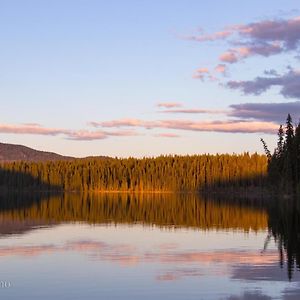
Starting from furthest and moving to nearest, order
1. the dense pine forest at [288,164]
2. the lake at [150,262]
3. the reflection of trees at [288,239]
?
the dense pine forest at [288,164] → the reflection of trees at [288,239] → the lake at [150,262]

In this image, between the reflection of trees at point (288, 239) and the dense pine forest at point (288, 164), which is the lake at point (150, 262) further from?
the dense pine forest at point (288, 164)

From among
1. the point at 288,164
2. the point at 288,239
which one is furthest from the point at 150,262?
the point at 288,164

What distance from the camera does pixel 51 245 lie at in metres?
41.7

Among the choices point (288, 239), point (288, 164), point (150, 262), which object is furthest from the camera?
point (288, 164)

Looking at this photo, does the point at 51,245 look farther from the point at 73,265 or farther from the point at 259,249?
the point at 259,249

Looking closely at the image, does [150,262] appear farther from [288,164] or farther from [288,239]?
[288,164]

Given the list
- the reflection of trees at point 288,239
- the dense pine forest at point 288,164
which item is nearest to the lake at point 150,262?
the reflection of trees at point 288,239

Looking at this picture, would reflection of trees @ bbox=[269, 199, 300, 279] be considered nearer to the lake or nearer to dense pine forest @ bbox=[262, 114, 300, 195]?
the lake

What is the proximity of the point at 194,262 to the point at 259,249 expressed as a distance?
6.91 m

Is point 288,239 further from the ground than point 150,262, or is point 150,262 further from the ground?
point 288,239

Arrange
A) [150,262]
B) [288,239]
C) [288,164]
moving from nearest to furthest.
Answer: [150,262] → [288,239] → [288,164]

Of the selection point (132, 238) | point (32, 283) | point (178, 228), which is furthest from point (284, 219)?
point (32, 283)

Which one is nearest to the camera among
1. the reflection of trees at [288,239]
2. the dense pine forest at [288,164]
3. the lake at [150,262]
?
the lake at [150,262]

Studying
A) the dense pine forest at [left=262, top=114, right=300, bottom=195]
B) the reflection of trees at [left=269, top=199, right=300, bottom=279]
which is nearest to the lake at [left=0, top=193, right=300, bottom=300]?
the reflection of trees at [left=269, top=199, right=300, bottom=279]
